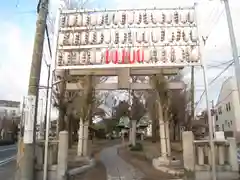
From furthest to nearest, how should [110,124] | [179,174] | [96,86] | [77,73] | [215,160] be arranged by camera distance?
[110,124], [96,86], [77,73], [179,174], [215,160]

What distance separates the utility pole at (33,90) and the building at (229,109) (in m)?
36.8

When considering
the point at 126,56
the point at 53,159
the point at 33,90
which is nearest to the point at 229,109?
the point at 126,56

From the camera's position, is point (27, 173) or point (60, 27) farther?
point (60, 27)

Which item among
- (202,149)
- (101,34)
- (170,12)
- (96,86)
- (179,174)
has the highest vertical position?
(170,12)

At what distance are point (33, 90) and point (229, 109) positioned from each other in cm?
4574

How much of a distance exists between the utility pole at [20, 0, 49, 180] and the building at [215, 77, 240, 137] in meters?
36.8

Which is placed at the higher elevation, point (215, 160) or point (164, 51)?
point (164, 51)

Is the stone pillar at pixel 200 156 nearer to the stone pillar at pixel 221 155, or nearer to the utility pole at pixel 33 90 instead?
the stone pillar at pixel 221 155

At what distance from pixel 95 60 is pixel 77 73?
10.1 feet

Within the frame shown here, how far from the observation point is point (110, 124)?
61.8 metres

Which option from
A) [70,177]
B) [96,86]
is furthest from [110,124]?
[70,177]

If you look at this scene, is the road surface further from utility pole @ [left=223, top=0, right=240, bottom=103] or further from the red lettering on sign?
utility pole @ [left=223, top=0, right=240, bottom=103]

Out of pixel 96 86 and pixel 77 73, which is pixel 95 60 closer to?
pixel 77 73

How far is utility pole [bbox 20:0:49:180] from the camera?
970 centimetres
